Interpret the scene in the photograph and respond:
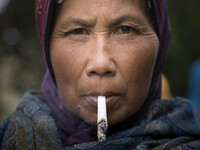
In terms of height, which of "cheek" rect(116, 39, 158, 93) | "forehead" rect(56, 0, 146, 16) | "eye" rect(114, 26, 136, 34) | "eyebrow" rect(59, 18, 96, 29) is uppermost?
"forehead" rect(56, 0, 146, 16)

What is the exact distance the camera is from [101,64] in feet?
4.79

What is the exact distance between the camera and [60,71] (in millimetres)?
1654

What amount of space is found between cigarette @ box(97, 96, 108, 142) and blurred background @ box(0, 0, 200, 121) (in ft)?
10.9

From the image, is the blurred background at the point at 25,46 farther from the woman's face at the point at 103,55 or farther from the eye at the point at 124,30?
the eye at the point at 124,30

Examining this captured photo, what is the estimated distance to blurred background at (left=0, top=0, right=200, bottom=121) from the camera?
16.0 ft

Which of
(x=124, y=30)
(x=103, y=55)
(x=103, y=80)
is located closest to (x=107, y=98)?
(x=103, y=80)

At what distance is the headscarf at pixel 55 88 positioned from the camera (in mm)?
1710

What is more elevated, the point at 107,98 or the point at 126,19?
the point at 126,19

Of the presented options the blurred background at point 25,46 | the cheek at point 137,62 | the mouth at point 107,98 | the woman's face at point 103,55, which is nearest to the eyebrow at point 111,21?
the woman's face at point 103,55

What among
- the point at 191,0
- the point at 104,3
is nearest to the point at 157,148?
the point at 104,3

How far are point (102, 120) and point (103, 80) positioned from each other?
22 cm

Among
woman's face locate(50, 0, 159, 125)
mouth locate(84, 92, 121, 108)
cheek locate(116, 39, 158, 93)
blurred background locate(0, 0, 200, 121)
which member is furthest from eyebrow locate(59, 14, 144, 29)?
blurred background locate(0, 0, 200, 121)

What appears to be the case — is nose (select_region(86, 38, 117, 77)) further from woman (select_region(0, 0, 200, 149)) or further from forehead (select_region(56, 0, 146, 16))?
forehead (select_region(56, 0, 146, 16))

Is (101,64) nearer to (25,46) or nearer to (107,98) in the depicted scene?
(107,98)
